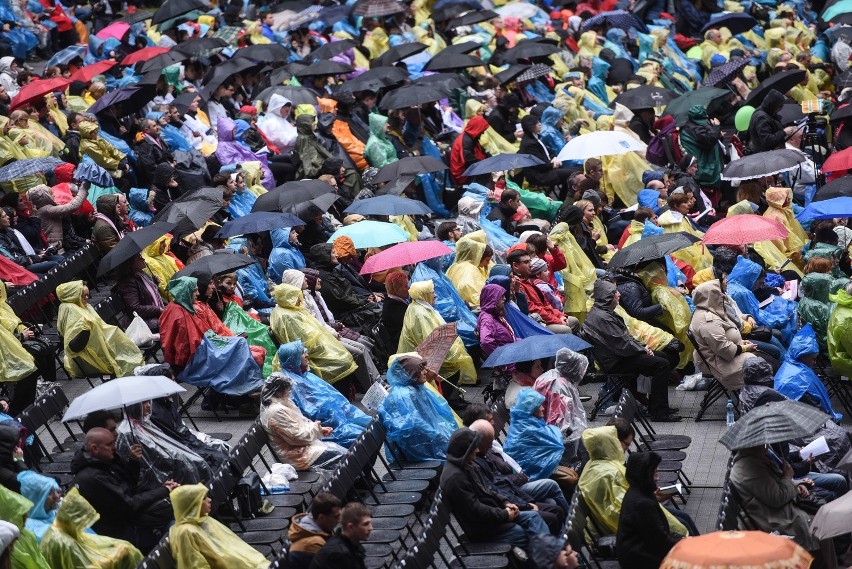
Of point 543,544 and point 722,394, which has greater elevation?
point 543,544

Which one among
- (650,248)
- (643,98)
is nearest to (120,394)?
(650,248)

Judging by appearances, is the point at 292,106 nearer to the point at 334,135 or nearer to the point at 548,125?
the point at 334,135

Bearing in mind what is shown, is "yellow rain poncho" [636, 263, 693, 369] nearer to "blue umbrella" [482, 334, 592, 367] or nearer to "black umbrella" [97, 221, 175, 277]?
"blue umbrella" [482, 334, 592, 367]

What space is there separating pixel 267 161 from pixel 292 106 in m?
1.56

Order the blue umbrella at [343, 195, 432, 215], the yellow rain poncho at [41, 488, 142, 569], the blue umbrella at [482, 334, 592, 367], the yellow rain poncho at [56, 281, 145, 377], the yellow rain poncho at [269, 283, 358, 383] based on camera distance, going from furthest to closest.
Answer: the blue umbrella at [343, 195, 432, 215], the yellow rain poncho at [269, 283, 358, 383], the yellow rain poncho at [56, 281, 145, 377], the blue umbrella at [482, 334, 592, 367], the yellow rain poncho at [41, 488, 142, 569]

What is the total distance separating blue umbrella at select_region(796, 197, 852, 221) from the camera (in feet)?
58.0

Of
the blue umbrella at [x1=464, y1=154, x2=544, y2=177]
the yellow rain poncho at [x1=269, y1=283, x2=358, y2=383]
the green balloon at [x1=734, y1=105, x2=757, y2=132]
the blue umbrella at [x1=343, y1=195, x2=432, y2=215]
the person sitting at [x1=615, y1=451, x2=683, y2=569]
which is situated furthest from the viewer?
the green balloon at [x1=734, y1=105, x2=757, y2=132]

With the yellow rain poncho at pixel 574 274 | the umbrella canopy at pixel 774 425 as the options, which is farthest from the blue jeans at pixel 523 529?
the yellow rain poncho at pixel 574 274

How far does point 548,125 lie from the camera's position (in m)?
22.7

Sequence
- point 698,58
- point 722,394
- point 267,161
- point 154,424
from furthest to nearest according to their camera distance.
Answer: point 698,58, point 267,161, point 722,394, point 154,424

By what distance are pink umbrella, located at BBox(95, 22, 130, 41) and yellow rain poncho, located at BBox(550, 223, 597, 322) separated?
33.1 ft

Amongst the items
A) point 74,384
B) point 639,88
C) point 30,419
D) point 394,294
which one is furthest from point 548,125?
point 30,419

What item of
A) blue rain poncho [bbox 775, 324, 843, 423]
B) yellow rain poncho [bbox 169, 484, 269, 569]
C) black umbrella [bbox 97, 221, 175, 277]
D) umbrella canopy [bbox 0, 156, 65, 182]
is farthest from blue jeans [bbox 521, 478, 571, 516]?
umbrella canopy [bbox 0, 156, 65, 182]

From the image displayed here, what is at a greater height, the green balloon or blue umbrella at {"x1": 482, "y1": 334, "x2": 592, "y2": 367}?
blue umbrella at {"x1": 482, "y1": 334, "x2": 592, "y2": 367}
